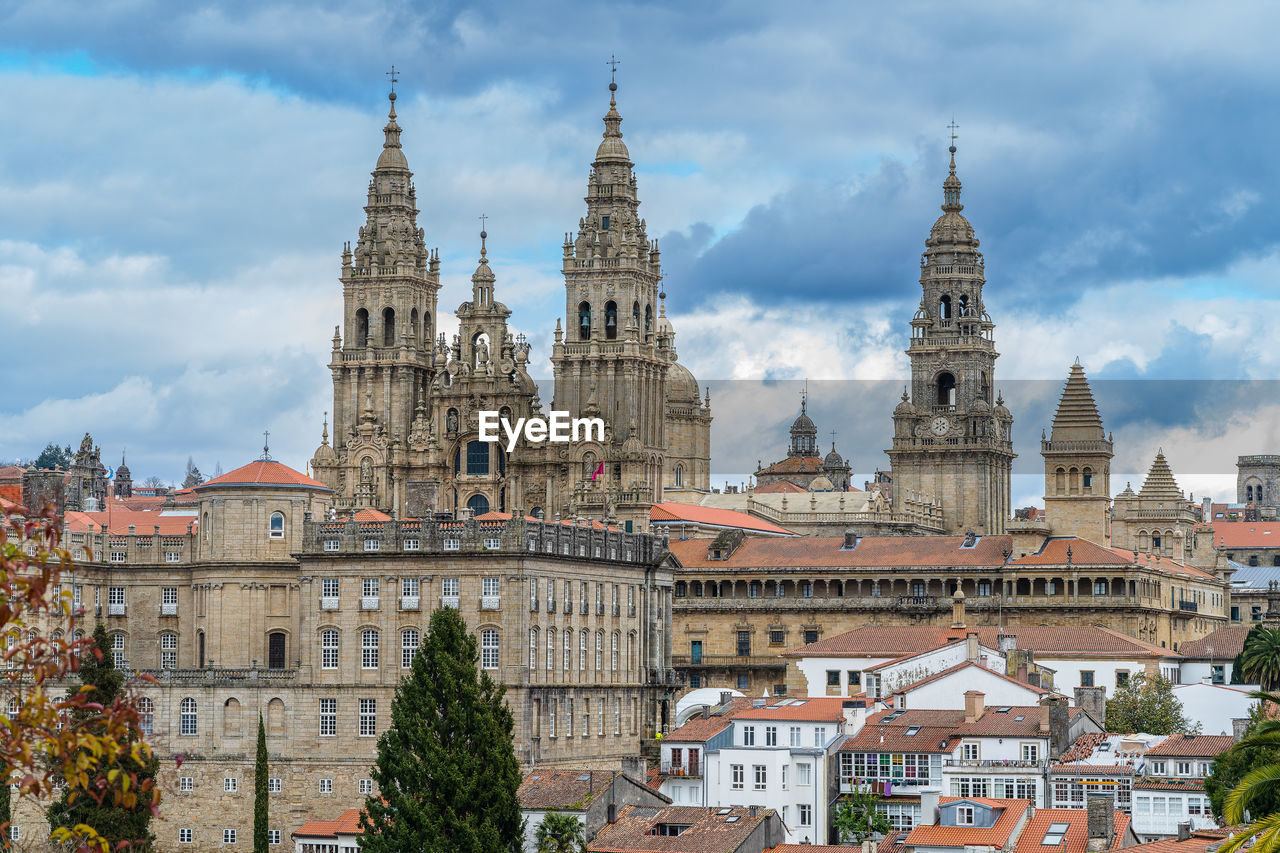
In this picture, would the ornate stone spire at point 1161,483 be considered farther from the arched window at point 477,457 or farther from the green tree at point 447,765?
the green tree at point 447,765

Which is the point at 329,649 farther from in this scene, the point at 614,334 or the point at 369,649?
the point at 614,334

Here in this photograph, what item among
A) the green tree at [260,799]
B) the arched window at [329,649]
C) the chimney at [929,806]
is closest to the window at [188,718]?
the green tree at [260,799]

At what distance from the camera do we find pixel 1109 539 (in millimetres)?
144875

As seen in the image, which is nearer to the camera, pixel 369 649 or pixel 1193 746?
pixel 1193 746

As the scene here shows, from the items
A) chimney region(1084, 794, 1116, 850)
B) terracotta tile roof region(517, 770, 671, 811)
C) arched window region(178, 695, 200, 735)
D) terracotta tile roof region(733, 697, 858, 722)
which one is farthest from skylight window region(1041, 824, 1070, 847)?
arched window region(178, 695, 200, 735)

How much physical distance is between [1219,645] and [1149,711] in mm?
26681

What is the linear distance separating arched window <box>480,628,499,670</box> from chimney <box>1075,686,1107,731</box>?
2660cm

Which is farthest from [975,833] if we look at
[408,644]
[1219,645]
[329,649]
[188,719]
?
[1219,645]

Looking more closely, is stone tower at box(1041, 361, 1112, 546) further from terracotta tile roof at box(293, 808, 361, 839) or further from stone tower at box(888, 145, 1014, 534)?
terracotta tile roof at box(293, 808, 361, 839)

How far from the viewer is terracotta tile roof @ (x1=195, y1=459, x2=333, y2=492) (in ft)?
375

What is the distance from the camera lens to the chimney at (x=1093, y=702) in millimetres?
106125

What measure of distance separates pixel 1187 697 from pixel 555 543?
111 ft

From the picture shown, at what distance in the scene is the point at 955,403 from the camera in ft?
607

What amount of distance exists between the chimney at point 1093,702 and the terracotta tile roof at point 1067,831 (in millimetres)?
20811
